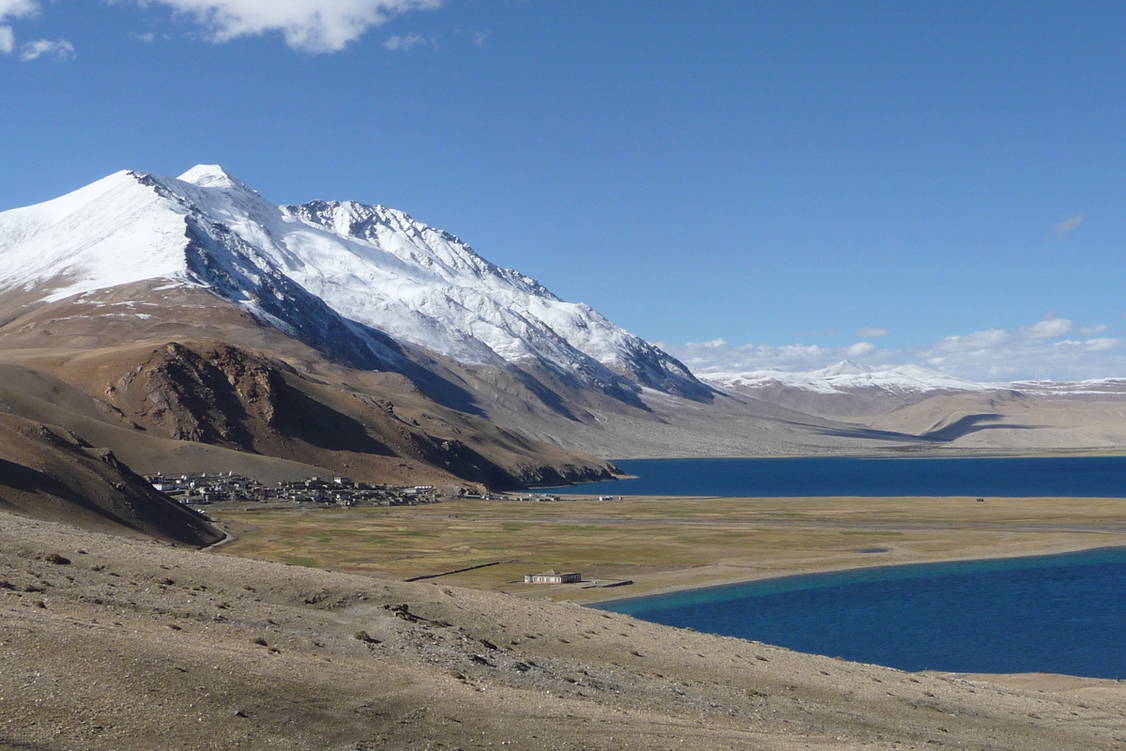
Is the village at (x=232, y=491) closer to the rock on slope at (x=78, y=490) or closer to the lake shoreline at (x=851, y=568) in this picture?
the rock on slope at (x=78, y=490)

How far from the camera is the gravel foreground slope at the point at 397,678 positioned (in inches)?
1045

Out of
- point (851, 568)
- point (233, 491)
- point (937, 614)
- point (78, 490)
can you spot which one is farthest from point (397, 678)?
point (233, 491)

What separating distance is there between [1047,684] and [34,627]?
47813mm

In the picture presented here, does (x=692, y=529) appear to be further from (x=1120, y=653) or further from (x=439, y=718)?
(x=439, y=718)

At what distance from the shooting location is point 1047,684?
5678 centimetres

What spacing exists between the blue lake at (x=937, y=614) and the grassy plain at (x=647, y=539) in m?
7.01

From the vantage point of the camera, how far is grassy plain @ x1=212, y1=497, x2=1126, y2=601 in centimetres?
10575

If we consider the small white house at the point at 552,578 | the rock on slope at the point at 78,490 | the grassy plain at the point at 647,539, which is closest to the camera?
the rock on slope at the point at 78,490

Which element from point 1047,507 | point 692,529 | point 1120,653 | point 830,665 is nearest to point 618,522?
point 692,529

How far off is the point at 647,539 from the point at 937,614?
57523mm

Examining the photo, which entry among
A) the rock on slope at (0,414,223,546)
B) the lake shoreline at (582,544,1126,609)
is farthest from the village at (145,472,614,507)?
the lake shoreline at (582,544,1126,609)

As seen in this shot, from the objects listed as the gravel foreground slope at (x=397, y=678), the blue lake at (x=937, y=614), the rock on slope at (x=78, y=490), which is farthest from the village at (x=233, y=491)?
the gravel foreground slope at (x=397, y=678)

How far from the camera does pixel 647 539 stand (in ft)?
454

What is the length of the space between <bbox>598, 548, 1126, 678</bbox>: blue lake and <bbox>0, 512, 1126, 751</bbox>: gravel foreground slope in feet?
33.3
